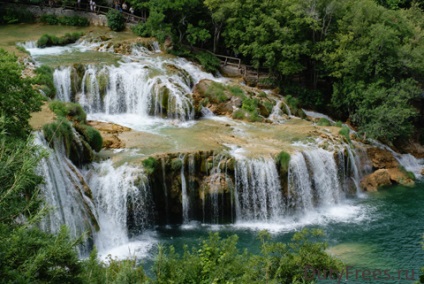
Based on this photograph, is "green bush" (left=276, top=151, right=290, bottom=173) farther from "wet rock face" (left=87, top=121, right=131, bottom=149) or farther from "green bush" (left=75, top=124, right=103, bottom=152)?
"green bush" (left=75, top=124, right=103, bottom=152)

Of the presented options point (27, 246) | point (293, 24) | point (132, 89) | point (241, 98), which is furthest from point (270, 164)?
point (27, 246)

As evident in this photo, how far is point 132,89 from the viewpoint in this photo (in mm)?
27234

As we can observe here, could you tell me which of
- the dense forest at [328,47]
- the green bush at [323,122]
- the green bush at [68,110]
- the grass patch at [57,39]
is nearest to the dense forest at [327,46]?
the dense forest at [328,47]

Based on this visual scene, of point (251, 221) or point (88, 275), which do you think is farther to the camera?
point (251, 221)

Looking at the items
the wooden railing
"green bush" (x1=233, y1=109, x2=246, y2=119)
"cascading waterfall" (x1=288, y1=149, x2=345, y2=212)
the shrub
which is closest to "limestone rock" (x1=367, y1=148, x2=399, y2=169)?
"cascading waterfall" (x1=288, y1=149, x2=345, y2=212)

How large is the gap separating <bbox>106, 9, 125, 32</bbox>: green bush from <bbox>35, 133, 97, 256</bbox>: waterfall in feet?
63.3

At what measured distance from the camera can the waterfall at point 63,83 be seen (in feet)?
84.7

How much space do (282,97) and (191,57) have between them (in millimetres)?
6798

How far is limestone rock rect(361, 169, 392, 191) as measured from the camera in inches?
1014

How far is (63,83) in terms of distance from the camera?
2597 centimetres

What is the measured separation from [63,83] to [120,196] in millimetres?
9384

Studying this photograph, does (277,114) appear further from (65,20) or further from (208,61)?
(65,20)

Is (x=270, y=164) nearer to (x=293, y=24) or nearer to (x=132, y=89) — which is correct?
(x=132, y=89)

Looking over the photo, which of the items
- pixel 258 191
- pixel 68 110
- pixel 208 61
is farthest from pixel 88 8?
pixel 258 191
